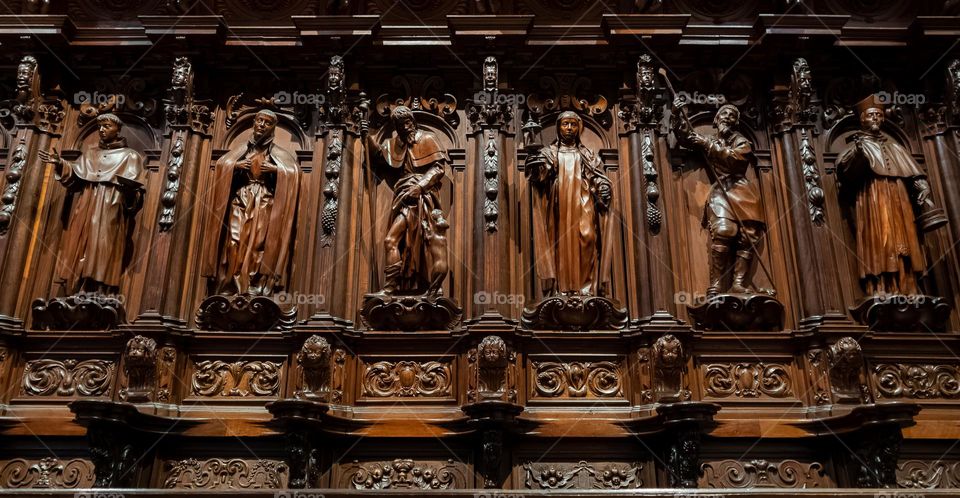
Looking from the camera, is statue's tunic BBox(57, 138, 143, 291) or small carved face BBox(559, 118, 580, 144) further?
small carved face BBox(559, 118, 580, 144)

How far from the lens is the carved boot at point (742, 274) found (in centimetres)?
873

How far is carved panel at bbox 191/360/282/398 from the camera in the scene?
8359 mm

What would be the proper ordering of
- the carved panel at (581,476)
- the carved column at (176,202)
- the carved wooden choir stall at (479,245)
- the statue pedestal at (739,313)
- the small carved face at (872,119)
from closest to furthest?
the carved panel at (581,476) < the carved wooden choir stall at (479,245) < the carved column at (176,202) < the statue pedestal at (739,313) < the small carved face at (872,119)

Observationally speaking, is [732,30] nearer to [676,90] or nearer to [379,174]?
[676,90]

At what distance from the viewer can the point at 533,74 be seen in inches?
388

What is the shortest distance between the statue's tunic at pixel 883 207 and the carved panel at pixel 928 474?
185 centimetres

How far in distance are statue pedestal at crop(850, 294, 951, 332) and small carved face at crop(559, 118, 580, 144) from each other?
3682mm

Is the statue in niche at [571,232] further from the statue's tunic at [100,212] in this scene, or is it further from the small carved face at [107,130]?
the small carved face at [107,130]

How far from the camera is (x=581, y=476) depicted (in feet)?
25.9

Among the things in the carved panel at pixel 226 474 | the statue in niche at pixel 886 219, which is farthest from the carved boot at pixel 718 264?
the carved panel at pixel 226 474

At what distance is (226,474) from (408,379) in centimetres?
206

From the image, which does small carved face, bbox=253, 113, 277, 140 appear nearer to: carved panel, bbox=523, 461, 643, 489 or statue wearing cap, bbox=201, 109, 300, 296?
statue wearing cap, bbox=201, 109, 300, 296

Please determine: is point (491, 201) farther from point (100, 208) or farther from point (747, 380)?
point (100, 208)

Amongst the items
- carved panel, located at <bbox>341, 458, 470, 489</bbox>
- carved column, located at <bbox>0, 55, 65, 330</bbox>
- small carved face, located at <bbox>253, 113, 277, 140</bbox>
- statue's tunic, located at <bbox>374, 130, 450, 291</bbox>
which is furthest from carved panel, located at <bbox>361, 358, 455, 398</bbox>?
carved column, located at <bbox>0, 55, 65, 330</bbox>
